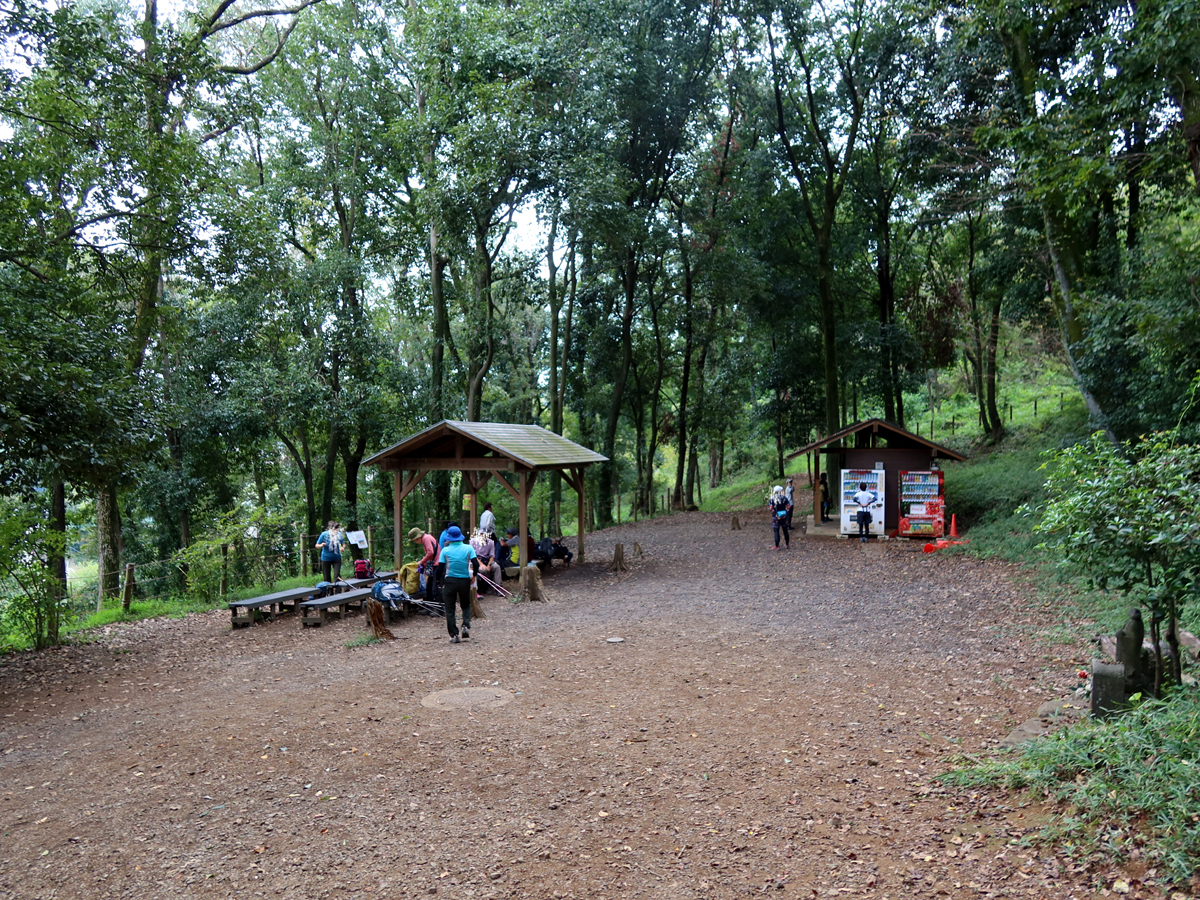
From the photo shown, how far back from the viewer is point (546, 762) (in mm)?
5531

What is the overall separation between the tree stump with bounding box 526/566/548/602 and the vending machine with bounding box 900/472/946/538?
10.6 metres

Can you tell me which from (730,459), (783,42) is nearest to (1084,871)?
(783,42)

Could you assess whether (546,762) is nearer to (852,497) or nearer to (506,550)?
(506,550)

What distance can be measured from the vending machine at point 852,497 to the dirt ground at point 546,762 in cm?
803

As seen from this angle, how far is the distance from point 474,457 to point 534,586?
135 inches

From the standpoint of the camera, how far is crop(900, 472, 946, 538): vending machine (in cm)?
1798

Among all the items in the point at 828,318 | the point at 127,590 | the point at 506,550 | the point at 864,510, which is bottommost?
the point at 127,590

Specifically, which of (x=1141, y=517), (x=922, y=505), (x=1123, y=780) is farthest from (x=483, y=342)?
(x=1123, y=780)

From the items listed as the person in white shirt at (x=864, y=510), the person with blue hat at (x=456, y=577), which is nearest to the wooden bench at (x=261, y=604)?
the person with blue hat at (x=456, y=577)

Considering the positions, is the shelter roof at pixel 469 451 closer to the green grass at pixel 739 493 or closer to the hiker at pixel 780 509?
the hiker at pixel 780 509

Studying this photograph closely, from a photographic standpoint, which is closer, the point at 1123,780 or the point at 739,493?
the point at 1123,780

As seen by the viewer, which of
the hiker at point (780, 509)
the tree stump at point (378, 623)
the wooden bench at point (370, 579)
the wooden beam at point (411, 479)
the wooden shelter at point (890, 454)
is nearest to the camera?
the tree stump at point (378, 623)

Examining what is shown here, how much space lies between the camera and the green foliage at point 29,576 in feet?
30.1

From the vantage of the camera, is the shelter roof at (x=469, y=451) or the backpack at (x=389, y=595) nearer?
the backpack at (x=389, y=595)
